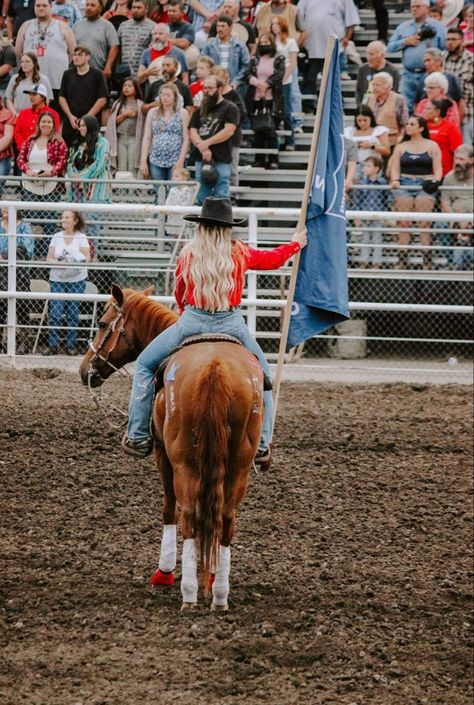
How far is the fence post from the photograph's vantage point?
12.8m

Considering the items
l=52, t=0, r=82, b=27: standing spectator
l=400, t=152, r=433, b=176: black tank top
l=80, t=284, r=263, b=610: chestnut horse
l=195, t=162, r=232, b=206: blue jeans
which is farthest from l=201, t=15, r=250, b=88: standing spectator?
l=80, t=284, r=263, b=610: chestnut horse

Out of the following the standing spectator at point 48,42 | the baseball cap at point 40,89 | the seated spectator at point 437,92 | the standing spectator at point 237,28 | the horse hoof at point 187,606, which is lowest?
the horse hoof at point 187,606

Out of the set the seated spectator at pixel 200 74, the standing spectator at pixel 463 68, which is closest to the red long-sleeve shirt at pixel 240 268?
the seated spectator at pixel 200 74

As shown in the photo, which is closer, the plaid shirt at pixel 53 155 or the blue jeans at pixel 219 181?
the plaid shirt at pixel 53 155

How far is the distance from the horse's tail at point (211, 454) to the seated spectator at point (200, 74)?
8.09 m

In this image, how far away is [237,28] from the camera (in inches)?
613

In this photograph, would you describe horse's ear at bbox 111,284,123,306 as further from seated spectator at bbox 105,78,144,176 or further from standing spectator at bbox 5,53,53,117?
standing spectator at bbox 5,53,53,117

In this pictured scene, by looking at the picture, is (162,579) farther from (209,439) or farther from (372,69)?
(372,69)

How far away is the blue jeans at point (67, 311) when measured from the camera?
12938 millimetres

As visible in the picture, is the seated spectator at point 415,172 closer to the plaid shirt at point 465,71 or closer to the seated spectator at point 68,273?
the plaid shirt at point 465,71

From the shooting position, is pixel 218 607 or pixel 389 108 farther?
pixel 389 108

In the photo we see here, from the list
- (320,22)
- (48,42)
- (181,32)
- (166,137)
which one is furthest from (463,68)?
(48,42)

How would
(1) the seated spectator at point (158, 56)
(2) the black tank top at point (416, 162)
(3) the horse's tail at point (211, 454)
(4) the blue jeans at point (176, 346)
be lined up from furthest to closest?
(1) the seated spectator at point (158, 56) < (2) the black tank top at point (416, 162) < (4) the blue jeans at point (176, 346) < (3) the horse's tail at point (211, 454)

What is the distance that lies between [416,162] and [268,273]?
2472mm
